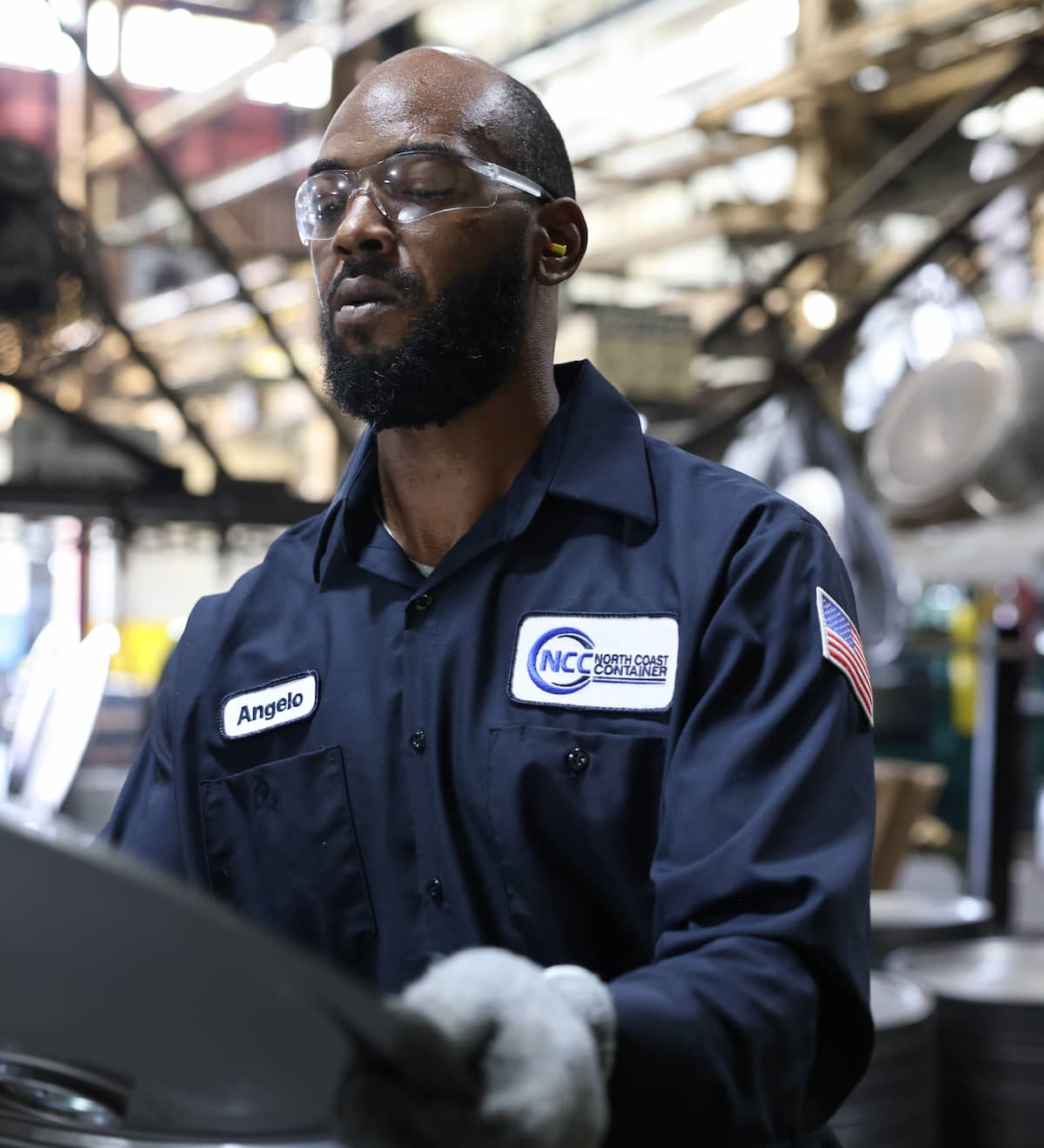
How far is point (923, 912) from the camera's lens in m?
3.25

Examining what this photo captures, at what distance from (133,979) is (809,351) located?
3646 millimetres

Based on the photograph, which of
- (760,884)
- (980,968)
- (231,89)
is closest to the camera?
(760,884)

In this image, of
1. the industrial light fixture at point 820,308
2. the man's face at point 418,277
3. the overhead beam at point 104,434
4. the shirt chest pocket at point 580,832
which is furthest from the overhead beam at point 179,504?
the shirt chest pocket at point 580,832

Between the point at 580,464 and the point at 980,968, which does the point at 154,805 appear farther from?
the point at 980,968

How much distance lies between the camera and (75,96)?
6164 millimetres

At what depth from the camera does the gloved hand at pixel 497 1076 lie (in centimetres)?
54

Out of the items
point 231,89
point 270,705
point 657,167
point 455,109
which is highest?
point 231,89

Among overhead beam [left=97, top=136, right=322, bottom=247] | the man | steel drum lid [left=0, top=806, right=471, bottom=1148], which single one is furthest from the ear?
overhead beam [left=97, top=136, right=322, bottom=247]

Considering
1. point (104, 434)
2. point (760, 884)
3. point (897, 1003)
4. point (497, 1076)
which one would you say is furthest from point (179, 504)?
point (497, 1076)

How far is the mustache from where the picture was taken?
1175mm

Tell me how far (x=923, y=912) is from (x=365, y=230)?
2503 millimetres

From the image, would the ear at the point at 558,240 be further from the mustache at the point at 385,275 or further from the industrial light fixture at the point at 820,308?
the industrial light fixture at the point at 820,308

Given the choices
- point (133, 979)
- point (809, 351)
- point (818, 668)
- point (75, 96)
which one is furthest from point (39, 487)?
point (75, 96)

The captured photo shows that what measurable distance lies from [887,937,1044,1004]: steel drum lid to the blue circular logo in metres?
1.67
